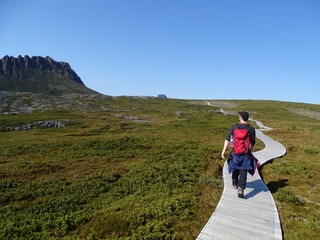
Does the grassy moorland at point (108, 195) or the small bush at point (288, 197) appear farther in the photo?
the small bush at point (288, 197)

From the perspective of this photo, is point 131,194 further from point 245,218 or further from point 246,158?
point 246,158

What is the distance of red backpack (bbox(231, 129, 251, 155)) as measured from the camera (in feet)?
29.5

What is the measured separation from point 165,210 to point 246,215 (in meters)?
3.27

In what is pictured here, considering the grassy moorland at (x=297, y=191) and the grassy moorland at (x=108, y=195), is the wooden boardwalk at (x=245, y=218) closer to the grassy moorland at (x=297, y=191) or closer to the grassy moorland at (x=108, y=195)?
the grassy moorland at (x=297, y=191)

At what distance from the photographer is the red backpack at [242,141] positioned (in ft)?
29.5

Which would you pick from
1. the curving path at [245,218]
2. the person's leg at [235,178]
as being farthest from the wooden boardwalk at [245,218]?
the person's leg at [235,178]

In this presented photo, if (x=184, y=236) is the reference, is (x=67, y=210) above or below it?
below

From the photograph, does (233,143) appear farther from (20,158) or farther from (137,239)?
(20,158)

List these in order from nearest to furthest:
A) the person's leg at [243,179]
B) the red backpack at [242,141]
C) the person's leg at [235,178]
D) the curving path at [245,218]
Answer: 1. the curving path at [245,218]
2. the red backpack at [242,141]
3. the person's leg at [243,179]
4. the person's leg at [235,178]

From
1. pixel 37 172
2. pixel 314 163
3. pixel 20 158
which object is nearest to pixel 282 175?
pixel 314 163

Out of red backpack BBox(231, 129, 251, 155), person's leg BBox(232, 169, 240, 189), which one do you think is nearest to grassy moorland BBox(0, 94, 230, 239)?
person's leg BBox(232, 169, 240, 189)

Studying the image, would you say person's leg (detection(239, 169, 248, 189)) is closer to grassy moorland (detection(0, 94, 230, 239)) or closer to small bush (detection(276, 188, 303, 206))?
grassy moorland (detection(0, 94, 230, 239))

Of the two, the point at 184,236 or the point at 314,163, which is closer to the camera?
the point at 184,236

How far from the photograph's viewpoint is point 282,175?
44.8ft
